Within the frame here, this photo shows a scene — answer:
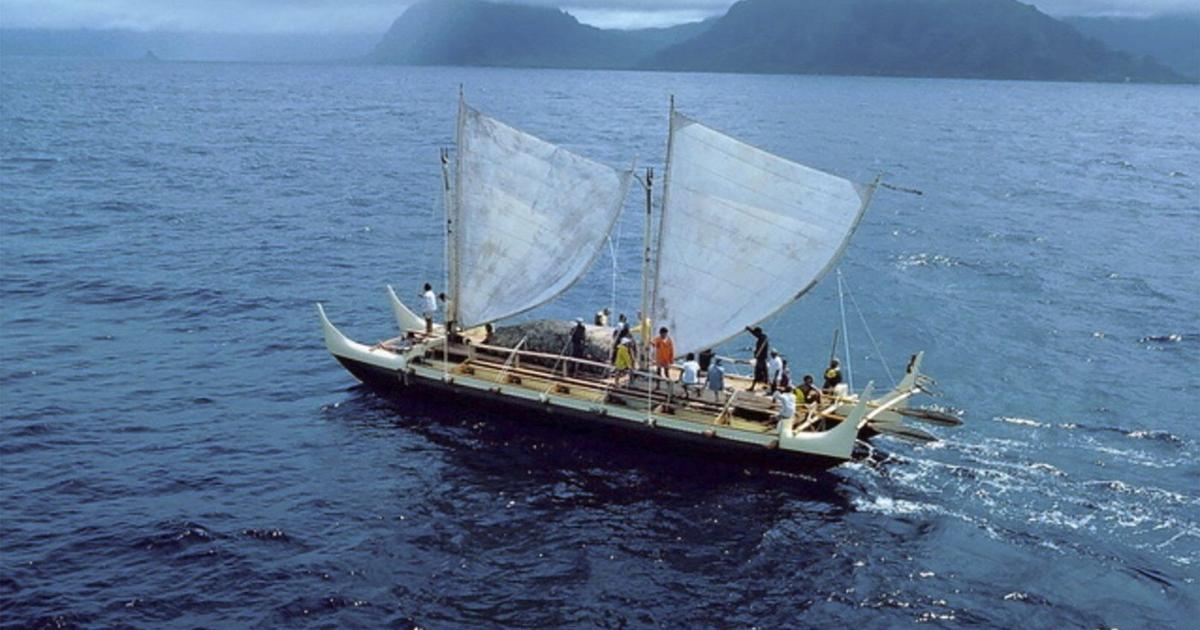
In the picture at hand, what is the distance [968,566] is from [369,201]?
77.6 m

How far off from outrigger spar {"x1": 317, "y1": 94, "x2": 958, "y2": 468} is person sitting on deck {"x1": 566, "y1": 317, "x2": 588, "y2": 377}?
20cm

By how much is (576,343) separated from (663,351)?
445 centimetres

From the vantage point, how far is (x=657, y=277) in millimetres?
43375

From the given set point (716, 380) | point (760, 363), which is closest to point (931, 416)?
point (760, 363)

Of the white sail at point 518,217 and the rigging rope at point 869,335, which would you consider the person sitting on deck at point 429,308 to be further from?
the rigging rope at point 869,335

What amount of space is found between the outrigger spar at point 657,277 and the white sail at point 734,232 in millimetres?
58

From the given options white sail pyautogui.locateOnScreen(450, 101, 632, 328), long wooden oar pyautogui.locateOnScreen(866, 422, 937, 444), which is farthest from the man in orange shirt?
long wooden oar pyautogui.locateOnScreen(866, 422, 937, 444)

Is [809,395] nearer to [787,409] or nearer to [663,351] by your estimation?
[787,409]

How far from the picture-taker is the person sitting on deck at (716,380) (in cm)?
4228

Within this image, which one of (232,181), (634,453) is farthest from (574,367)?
(232,181)

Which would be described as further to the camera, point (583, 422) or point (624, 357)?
point (624, 357)

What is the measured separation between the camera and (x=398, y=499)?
1515 inches

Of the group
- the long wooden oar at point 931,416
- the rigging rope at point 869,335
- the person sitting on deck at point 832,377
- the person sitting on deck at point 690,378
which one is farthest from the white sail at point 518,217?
the rigging rope at point 869,335

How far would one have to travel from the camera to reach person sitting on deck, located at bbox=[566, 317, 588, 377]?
4534 cm
